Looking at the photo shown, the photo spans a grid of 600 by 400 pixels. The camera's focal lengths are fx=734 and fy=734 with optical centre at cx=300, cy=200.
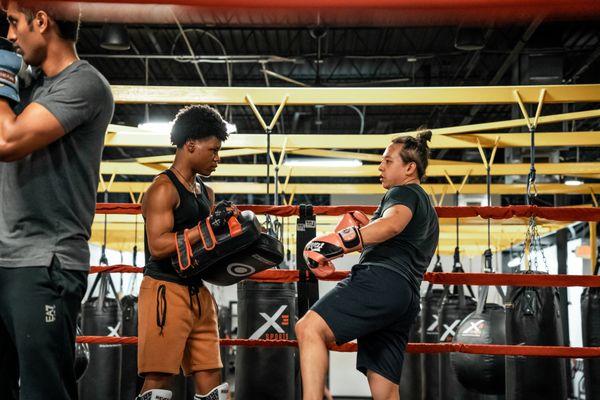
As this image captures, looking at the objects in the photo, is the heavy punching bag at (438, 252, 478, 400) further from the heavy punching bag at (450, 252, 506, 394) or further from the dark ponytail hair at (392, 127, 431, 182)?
the dark ponytail hair at (392, 127, 431, 182)

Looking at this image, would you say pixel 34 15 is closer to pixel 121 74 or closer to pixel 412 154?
pixel 412 154

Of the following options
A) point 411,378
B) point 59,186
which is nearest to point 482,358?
point 411,378

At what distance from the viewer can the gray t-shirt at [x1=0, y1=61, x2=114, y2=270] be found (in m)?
2.13

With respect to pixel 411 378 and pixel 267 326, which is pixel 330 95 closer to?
pixel 267 326

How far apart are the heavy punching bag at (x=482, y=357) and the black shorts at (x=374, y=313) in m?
2.80

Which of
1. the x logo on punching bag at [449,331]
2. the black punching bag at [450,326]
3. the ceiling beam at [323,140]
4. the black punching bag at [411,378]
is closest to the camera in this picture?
the ceiling beam at [323,140]

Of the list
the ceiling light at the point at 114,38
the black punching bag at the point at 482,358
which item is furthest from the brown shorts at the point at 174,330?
the ceiling light at the point at 114,38

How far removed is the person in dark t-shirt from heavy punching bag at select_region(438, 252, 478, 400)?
4655mm

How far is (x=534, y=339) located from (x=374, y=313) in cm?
247

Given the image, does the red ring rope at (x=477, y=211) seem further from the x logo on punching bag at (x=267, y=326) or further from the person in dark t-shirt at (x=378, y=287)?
the x logo on punching bag at (x=267, y=326)

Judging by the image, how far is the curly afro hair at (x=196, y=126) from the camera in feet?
11.0

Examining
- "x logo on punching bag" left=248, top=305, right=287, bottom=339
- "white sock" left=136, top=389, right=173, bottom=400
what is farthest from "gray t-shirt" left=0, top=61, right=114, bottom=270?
"x logo on punching bag" left=248, top=305, right=287, bottom=339

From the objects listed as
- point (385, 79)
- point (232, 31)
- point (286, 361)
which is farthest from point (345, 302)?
point (385, 79)

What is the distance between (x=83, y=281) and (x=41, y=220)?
→ 225mm
